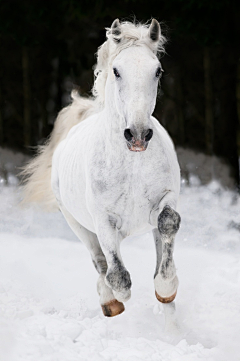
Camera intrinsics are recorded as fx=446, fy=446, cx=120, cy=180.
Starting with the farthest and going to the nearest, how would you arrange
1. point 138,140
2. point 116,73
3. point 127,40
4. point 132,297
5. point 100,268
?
point 132,297
point 100,268
point 127,40
point 116,73
point 138,140

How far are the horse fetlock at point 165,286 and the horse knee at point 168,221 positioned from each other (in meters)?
0.33

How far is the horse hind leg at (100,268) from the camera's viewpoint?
3400mm

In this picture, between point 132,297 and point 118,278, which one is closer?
point 118,278

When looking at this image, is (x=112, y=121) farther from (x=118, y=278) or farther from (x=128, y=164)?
(x=118, y=278)

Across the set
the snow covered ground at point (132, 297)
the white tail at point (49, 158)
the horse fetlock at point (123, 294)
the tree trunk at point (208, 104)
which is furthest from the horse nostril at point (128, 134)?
the tree trunk at point (208, 104)

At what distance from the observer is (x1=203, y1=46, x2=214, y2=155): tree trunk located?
23.8 feet

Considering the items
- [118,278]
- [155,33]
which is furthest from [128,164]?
[155,33]

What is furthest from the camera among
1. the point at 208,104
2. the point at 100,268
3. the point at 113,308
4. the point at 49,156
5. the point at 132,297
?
the point at 208,104

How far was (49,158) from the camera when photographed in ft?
18.5

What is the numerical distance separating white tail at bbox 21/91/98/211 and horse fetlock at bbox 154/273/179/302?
2.21 m

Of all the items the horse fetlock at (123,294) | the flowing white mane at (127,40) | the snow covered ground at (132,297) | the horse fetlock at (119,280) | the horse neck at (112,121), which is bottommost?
the snow covered ground at (132,297)

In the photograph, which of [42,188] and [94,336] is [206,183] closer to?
[42,188]

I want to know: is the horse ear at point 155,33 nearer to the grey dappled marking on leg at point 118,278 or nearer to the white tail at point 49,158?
the grey dappled marking on leg at point 118,278

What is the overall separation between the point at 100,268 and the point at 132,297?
0.80 metres
